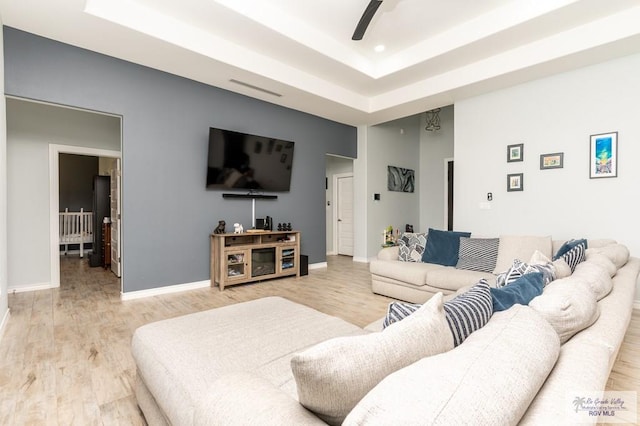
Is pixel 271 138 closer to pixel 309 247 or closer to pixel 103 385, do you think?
pixel 309 247

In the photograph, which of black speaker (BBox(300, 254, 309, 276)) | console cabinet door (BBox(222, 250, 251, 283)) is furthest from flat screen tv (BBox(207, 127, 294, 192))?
black speaker (BBox(300, 254, 309, 276))

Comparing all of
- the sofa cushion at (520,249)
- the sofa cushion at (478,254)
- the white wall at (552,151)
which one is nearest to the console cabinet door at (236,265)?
the sofa cushion at (478,254)

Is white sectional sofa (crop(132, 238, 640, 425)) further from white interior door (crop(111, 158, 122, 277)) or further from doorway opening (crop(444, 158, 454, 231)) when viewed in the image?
doorway opening (crop(444, 158, 454, 231))

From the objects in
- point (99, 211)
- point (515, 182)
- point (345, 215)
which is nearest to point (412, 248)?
point (515, 182)

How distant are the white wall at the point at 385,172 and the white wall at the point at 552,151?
6.11 feet

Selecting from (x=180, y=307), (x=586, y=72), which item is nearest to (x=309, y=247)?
(x=180, y=307)

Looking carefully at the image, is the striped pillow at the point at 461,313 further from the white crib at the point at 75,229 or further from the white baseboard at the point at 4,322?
the white crib at the point at 75,229

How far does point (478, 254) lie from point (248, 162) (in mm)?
3323

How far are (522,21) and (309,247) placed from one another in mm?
4261

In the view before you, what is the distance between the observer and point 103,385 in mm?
1964

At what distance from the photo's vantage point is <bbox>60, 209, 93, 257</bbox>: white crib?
264 inches

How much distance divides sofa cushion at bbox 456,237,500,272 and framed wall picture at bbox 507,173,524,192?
1.29 m

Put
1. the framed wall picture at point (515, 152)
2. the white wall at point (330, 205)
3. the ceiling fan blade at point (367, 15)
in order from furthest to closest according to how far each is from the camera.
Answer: the white wall at point (330, 205)
the framed wall picture at point (515, 152)
the ceiling fan blade at point (367, 15)

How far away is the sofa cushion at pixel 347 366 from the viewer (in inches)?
27.8
